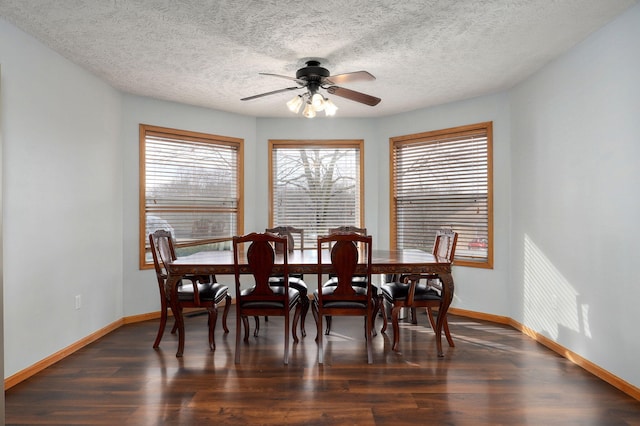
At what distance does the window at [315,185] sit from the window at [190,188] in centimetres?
54

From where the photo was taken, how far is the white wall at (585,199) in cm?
263

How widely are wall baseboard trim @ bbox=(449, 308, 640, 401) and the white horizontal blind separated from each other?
10.4 ft

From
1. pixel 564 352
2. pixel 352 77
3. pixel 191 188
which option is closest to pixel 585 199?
pixel 564 352

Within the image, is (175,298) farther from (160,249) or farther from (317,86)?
(317,86)

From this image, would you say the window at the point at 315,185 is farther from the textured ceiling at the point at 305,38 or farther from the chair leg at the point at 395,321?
the chair leg at the point at 395,321

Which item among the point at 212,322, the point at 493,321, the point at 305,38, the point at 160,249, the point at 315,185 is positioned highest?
the point at 305,38

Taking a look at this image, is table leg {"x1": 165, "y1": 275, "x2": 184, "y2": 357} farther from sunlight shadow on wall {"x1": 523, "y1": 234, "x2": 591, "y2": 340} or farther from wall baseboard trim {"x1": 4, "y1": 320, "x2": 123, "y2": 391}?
sunlight shadow on wall {"x1": 523, "y1": 234, "x2": 591, "y2": 340}

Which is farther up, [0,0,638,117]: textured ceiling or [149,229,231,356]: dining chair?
[0,0,638,117]: textured ceiling

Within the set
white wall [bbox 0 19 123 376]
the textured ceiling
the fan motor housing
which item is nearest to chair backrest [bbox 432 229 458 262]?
the textured ceiling

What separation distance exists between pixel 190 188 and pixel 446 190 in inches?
126

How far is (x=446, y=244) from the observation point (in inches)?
147

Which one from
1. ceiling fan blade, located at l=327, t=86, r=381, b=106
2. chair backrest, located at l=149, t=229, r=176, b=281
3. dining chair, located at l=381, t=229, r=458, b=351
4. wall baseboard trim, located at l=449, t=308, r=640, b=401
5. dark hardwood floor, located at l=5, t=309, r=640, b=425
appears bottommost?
dark hardwood floor, located at l=5, t=309, r=640, b=425

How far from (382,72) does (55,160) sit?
9.94ft

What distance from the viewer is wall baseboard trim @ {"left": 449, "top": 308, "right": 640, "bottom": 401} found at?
262 centimetres
